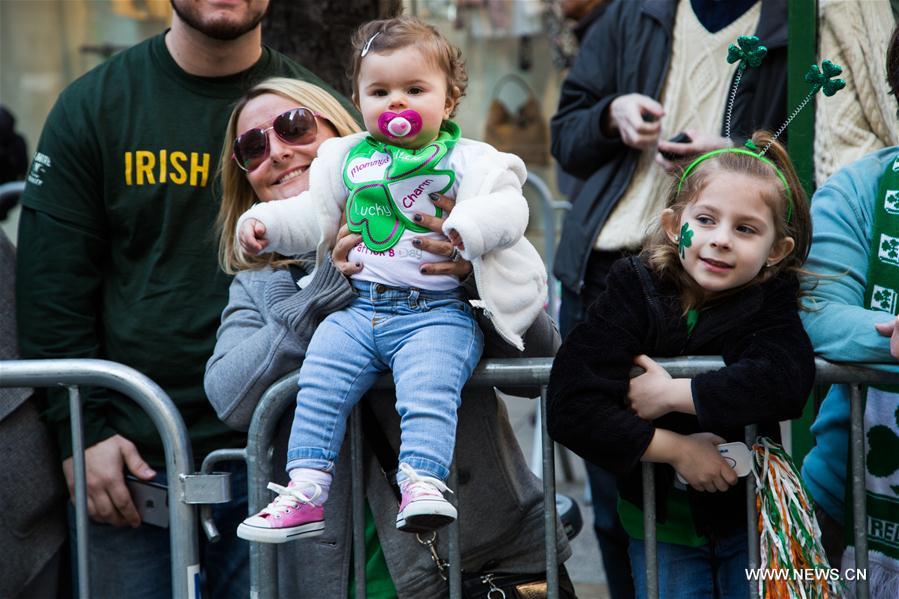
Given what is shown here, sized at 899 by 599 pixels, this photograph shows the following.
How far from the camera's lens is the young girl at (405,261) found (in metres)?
2.54

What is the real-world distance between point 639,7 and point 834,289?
171 cm

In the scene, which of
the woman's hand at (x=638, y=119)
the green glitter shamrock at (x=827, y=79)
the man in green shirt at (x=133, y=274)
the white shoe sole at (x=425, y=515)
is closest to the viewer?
the white shoe sole at (x=425, y=515)

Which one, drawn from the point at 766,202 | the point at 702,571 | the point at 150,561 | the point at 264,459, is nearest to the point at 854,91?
the point at 766,202

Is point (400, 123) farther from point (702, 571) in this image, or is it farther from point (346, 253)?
point (702, 571)

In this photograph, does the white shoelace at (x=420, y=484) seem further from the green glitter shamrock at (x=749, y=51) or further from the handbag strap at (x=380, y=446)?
the green glitter shamrock at (x=749, y=51)

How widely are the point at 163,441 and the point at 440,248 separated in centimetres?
84

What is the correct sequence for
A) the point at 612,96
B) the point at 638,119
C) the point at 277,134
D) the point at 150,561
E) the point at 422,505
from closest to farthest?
the point at 422,505
the point at 277,134
the point at 150,561
the point at 638,119
the point at 612,96

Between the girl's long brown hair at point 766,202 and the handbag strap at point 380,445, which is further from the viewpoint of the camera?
the handbag strap at point 380,445

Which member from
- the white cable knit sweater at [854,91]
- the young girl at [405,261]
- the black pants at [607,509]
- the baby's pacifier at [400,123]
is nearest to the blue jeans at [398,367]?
the young girl at [405,261]

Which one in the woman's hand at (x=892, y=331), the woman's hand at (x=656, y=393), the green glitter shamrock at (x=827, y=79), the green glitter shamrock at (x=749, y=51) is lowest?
the woman's hand at (x=656, y=393)

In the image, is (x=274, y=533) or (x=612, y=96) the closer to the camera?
(x=274, y=533)

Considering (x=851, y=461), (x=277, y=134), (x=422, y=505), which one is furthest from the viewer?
Answer: (x=277, y=134)

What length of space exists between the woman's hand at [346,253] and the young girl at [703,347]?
53cm

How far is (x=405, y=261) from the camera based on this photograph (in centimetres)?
268
